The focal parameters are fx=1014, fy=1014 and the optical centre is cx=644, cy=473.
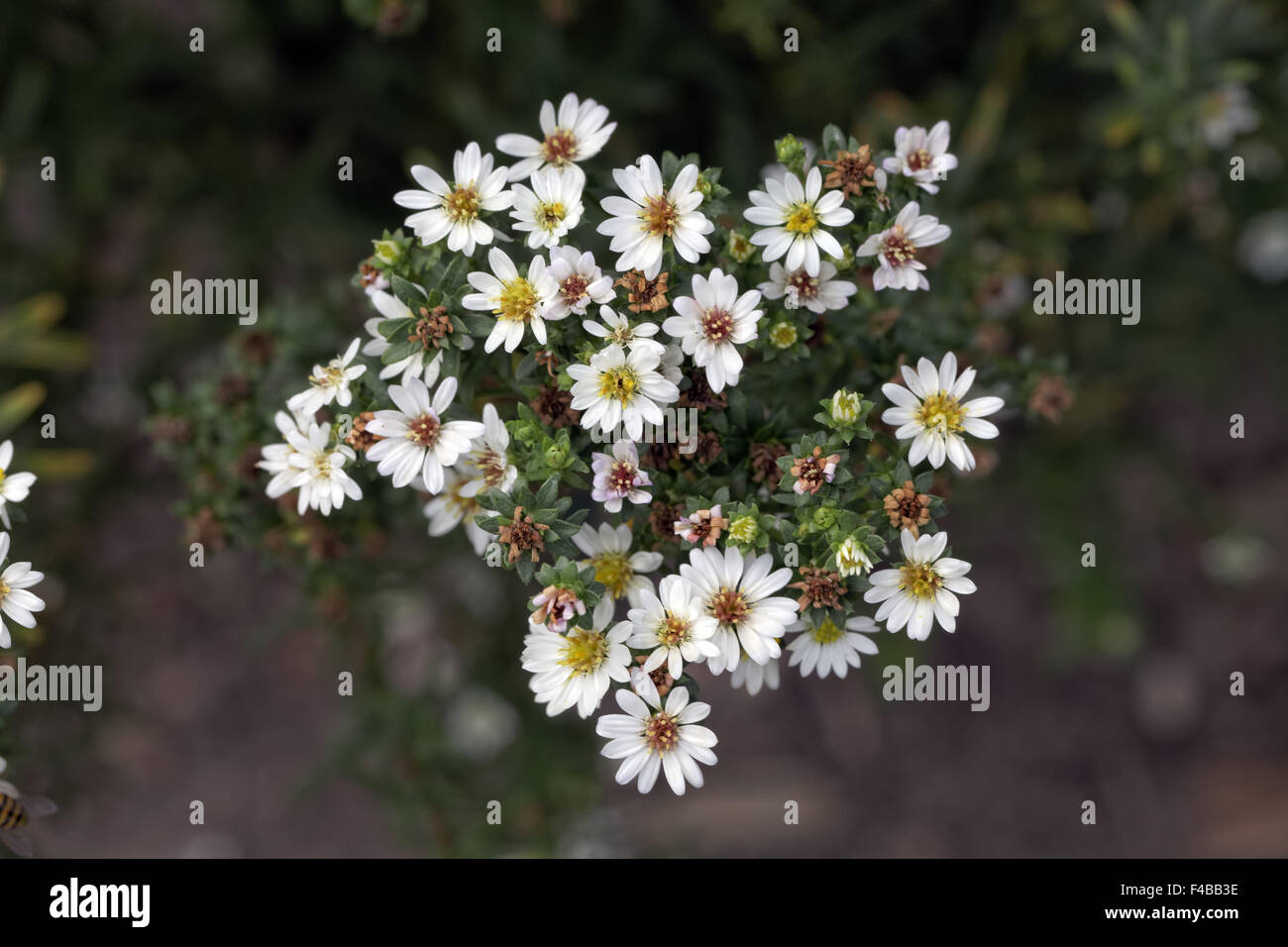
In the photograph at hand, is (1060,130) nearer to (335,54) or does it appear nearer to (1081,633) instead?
(1081,633)

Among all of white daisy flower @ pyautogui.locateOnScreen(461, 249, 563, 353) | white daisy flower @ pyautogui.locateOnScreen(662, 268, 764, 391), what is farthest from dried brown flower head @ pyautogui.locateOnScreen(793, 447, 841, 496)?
white daisy flower @ pyautogui.locateOnScreen(461, 249, 563, 353)

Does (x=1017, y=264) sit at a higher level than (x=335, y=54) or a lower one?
lower

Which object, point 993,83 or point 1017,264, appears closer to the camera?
point 1017,264

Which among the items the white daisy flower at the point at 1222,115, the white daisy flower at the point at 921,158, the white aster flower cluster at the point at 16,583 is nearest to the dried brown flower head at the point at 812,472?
the white daisy flower at the point at 921,158

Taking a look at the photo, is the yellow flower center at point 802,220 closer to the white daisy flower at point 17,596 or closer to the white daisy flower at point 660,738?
the white daisy flower at point 660,738

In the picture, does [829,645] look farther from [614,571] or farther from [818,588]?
[614,571]

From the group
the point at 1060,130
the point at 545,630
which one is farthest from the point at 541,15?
the point at 545,630
